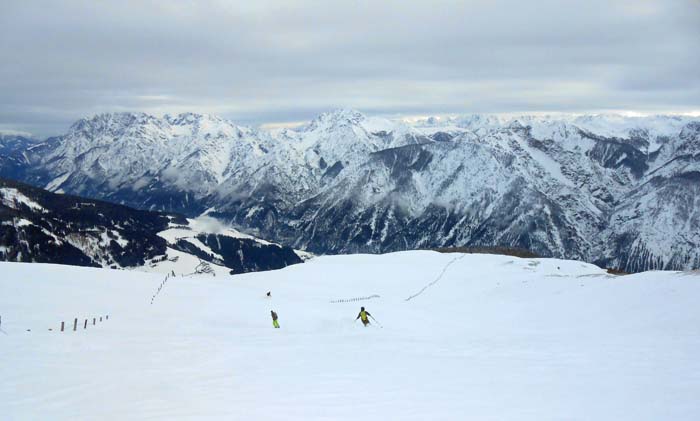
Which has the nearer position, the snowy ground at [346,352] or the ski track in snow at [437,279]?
the snowy ground at [346,352]

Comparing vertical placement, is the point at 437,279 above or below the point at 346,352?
below

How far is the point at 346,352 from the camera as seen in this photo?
24562 mm

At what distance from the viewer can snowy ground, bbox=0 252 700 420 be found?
15.7 m

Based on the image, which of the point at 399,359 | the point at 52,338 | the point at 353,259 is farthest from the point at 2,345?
the point at 353,259

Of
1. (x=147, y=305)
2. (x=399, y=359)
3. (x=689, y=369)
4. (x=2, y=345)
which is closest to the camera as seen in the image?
(x=689, y=369)

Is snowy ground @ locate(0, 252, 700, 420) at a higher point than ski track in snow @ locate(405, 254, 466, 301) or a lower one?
higher

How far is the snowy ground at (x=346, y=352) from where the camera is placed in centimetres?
1572

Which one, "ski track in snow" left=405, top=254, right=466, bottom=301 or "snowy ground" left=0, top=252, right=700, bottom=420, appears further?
"ski track in snow" left=405, top=254, right=466, bottom=301

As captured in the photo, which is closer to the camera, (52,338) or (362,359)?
(362,359)

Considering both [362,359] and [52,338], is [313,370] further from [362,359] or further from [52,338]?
[52,338]

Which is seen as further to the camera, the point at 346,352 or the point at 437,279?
the point at 437,279

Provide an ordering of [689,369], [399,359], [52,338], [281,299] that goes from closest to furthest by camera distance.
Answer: [689,369] < [399,359] < [52,338] < [281,299]

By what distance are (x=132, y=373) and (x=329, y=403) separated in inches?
351

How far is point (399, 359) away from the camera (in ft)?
74.8
